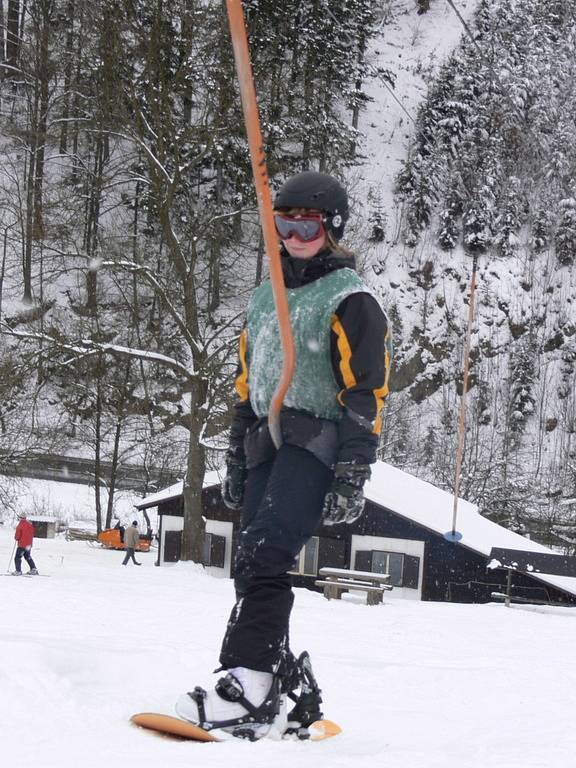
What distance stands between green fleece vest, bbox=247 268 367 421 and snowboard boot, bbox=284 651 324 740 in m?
0.80

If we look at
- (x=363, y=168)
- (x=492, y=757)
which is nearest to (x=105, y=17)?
(x=492, y=757)

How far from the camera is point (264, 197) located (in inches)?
107

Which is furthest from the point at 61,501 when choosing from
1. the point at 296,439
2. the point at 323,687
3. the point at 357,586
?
the point at 296,439

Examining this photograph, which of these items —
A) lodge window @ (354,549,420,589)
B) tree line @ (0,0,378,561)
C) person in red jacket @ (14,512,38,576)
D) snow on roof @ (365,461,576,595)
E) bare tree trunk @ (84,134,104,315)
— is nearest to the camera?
person in red jacket @ (14,512,38,576)

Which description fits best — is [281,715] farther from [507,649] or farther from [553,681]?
[507,649]

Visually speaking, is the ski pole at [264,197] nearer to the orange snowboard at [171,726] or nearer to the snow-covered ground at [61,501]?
the orange snowboard at [171,726]

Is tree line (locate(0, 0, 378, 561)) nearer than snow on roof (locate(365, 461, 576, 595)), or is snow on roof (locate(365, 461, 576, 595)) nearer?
tree line (locate(0, 0, 378, 561))

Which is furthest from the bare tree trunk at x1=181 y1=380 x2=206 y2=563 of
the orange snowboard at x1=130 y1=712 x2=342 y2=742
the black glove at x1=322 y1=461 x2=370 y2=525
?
the orange snowboard at x1=130 y1=712 x2=342 y2=742

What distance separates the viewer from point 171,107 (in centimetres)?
1816

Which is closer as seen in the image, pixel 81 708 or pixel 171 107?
pixel 81 708

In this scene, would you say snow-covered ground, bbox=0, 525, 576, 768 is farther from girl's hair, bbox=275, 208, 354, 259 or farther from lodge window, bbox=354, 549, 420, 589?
lodge window, bbox=354, 549, 420, 589

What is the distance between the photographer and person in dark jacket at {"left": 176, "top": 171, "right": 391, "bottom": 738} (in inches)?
110

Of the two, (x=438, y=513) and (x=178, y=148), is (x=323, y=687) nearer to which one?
(x=178, y=148)

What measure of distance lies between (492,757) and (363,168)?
51.8 metres
